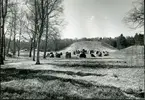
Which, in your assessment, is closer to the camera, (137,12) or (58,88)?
(58,88)

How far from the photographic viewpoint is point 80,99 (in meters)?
6.66

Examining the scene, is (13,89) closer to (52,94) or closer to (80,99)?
(52,94)

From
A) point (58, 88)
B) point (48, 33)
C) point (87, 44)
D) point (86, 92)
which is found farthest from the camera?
point (87, 44)

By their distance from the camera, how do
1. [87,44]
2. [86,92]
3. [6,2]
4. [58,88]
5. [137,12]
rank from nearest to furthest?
[86,92] → [58,88] → [6,2] → [137,12] → [87,44]

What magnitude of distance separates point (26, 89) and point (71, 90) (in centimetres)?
209

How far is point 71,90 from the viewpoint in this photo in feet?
26.6

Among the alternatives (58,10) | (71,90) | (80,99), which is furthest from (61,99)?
(58,10)

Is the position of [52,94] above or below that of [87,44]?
below

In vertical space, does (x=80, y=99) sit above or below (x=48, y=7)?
below

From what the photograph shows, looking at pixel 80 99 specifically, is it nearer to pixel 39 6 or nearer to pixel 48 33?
pixel 39 6

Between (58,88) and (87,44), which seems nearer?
(58,88)

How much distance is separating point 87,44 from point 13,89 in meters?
114

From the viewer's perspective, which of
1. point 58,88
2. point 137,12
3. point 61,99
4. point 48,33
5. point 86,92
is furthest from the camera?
point 48,33

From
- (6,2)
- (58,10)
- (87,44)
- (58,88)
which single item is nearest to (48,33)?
(58,10)
